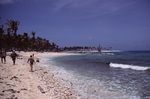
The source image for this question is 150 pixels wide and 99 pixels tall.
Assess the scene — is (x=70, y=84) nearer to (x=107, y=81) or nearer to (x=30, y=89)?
(x=30, y=89)

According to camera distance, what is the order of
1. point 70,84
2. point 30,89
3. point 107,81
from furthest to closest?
point 107,81 → point 70,84 → point 30,89

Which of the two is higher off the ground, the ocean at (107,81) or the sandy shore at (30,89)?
the sandy shore at (30,89)

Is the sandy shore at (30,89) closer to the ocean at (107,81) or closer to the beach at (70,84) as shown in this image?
the beach at (70,84)

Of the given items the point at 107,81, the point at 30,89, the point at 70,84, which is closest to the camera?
the point at 30,89

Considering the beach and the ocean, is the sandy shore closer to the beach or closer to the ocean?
the beach

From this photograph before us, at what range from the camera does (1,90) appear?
508cm

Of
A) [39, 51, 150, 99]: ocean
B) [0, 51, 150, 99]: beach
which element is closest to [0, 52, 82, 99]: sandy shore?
[0, 51, 150, 99]: beach

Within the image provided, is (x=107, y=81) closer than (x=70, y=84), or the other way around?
(x=70, y=84)

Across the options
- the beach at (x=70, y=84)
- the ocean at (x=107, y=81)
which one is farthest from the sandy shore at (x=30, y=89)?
the ocean at (x=107, y=81)

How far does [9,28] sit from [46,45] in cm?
7551

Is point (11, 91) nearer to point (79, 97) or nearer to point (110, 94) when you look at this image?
point (79, 97)

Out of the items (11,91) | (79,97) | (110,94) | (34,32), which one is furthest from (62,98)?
(34,32)

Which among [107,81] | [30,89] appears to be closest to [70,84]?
[30,89]

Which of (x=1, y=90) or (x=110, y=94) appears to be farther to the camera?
(x=110, y=94)
